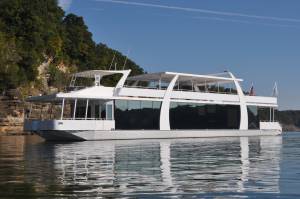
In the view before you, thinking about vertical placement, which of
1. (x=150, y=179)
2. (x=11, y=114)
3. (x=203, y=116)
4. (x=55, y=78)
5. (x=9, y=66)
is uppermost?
(x=9, y=66)

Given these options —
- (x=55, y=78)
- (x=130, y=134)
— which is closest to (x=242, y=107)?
(x=130, y=134)

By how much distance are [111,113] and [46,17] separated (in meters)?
41.5

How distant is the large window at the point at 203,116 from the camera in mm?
46844

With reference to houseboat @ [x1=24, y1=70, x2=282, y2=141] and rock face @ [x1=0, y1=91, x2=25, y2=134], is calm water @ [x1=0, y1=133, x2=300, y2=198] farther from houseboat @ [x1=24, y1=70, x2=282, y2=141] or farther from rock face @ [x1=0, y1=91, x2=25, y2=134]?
rock face @ [x1=0, y1=91, x2=25, y2=134]

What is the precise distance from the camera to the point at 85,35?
9375cm

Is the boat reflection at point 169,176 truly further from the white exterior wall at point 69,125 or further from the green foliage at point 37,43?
the green foliage at point 37,43

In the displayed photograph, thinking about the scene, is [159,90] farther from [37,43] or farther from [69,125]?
[37,43]

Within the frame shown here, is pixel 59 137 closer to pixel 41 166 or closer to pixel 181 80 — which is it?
pixel 181 80

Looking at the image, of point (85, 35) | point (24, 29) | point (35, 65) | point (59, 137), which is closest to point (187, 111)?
point (59, 137)

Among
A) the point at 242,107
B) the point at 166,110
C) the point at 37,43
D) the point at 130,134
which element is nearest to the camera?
the point at 130,134

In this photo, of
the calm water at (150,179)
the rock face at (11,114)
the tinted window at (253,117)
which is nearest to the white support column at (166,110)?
the tinted window at (253,117)

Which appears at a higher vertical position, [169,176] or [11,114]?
[11,114]

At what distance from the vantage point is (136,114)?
44.1 meters

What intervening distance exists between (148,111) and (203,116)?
6883 millimetres
